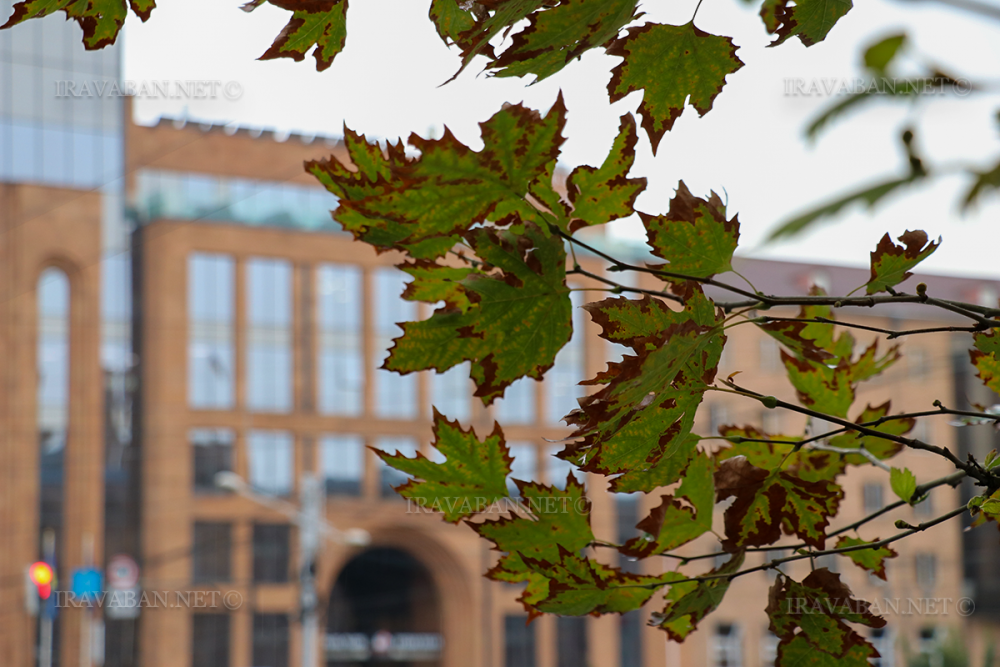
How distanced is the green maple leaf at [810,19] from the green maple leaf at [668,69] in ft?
0.07

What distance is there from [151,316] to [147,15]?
543 inches

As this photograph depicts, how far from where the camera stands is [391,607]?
15.5 m

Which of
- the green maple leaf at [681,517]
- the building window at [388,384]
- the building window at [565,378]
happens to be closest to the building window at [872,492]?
the building window at [565,378]

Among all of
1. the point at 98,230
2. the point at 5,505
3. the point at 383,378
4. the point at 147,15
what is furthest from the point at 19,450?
the point at 147,15

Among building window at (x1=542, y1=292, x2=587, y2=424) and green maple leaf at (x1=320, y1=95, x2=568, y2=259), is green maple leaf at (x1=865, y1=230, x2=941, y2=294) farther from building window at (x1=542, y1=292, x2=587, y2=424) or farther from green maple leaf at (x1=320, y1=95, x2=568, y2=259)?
building window at (x1=542, y1=292, x2=587, y2=424)

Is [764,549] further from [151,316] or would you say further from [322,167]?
[151,316]

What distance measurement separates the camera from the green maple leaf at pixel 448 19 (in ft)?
1.34

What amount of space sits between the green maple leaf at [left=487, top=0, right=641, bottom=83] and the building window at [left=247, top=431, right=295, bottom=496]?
13.5 metres

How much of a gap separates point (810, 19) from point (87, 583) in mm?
13316

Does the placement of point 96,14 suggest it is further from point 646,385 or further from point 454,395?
point 454,395

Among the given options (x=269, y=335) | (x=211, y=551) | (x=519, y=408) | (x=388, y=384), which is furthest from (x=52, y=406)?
(x=519, y=408)

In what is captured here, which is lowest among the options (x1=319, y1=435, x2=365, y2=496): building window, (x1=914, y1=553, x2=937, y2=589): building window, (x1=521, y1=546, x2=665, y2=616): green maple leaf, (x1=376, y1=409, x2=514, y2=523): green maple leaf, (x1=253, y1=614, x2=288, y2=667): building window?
(x1=253, y1=614, x2=288, y2=667): building window

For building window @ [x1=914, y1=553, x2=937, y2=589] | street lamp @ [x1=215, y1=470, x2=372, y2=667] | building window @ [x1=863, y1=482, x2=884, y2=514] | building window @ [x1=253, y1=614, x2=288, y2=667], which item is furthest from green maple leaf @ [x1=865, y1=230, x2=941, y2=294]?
building window @ [x1=914, y1=553, x2=937, y2=589]

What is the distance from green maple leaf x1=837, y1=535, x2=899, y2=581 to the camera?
18.0 inches
